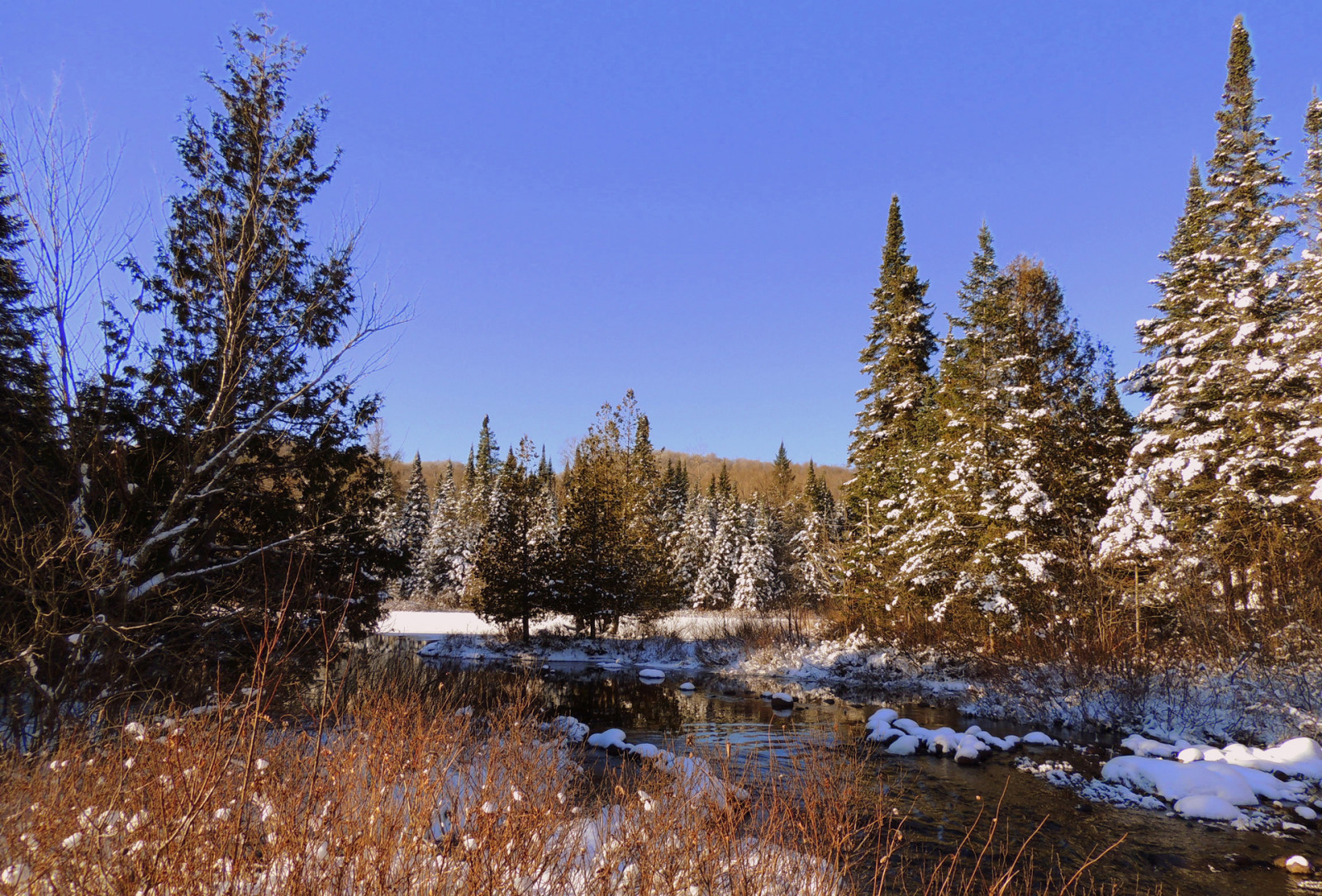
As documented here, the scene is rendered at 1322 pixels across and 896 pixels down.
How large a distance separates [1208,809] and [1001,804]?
2.61 metres

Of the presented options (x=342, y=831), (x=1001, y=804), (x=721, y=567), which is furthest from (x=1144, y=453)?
(x=721, y=567)

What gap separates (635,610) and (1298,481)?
23.0 metres

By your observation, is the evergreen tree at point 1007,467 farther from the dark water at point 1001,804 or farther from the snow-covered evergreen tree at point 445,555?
the snow-covered evergreen tree at point 445,555

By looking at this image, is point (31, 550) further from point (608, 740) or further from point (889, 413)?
point (889, 413)

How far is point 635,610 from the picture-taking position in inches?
1173

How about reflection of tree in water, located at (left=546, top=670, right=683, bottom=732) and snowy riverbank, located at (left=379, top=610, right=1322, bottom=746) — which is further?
reflection of tree in water, located at (left=546, top=670, right=683, bottom=732)

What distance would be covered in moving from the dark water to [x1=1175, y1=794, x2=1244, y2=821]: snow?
0.22 m

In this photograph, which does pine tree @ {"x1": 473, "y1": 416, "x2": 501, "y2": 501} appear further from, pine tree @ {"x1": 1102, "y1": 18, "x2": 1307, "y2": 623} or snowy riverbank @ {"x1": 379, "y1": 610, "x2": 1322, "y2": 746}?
pine tree @ {"x1": 1102, "y1": 18, "x2": 1307, "y2": 623}

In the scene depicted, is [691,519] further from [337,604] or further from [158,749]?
[158,749]

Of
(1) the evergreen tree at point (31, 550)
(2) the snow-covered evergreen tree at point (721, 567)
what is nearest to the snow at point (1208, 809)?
(1) the evergreen tree at point (31, 550)

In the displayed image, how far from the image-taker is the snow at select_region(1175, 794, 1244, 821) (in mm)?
8688

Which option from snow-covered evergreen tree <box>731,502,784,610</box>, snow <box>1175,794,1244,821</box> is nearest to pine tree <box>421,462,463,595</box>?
snow-covered evergreen tree <box>731,502,784,610</box>

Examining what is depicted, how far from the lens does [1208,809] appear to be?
876 cm

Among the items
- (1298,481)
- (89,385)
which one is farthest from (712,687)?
(89,385)
